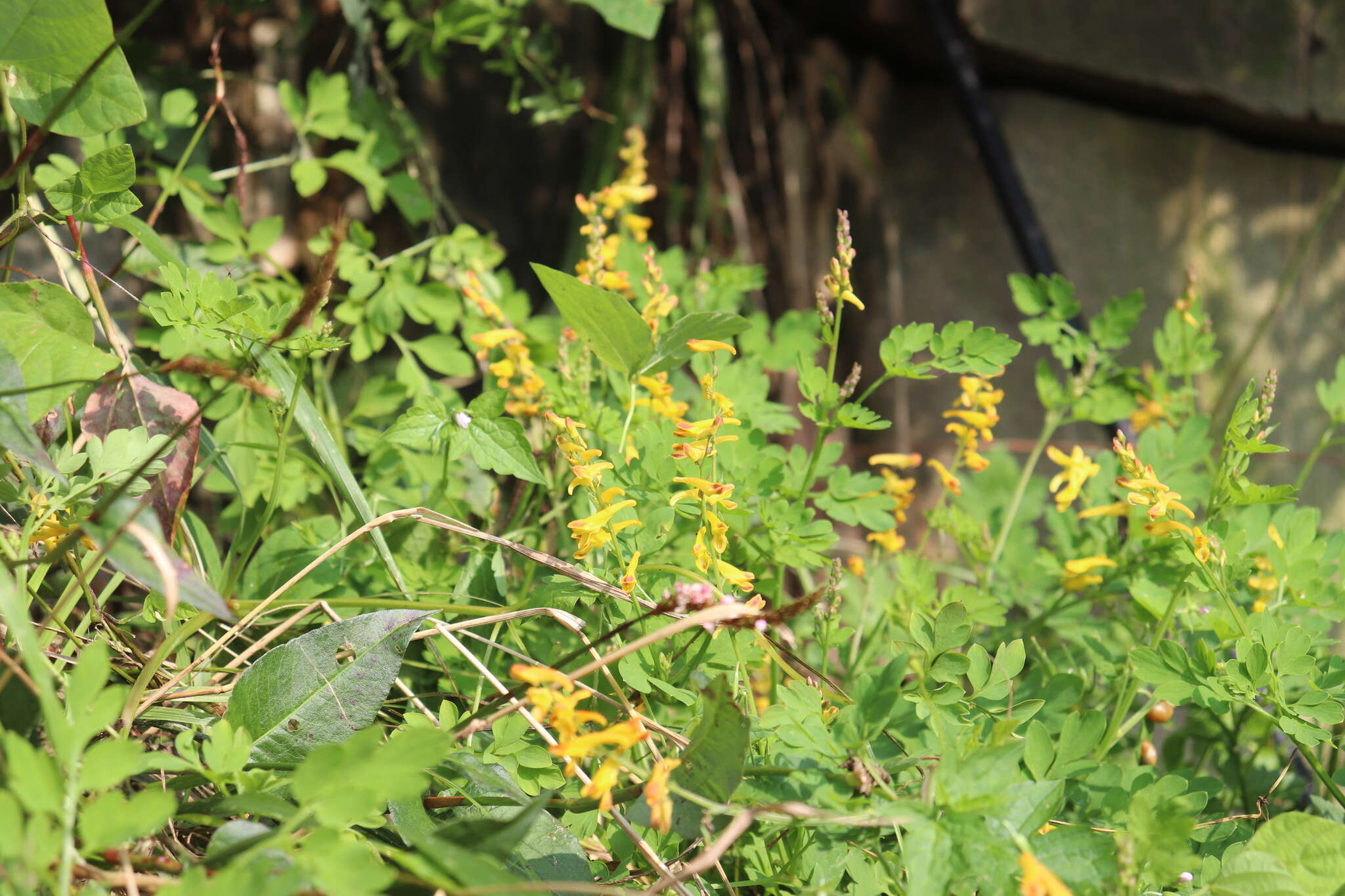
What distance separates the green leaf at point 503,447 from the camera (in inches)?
34.3

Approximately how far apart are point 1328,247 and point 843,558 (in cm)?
128

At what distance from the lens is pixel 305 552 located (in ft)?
3.13

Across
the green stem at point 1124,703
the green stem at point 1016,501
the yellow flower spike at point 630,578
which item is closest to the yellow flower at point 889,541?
the green stem at point 1016,501

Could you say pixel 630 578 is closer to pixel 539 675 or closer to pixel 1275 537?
pixel 539 675

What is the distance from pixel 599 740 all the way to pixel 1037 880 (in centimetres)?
26

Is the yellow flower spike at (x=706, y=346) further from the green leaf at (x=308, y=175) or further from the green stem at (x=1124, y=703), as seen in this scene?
the green leaf at (x=308, y=175)

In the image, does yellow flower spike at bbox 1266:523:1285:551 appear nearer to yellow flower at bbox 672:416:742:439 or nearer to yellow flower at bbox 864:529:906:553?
yellow flower at bbox 864:529:906:553

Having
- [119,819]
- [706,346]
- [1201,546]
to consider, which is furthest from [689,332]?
[119,819]

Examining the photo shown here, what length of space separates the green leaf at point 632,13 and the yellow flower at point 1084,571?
88 centimetres

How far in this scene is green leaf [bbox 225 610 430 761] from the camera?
713mm

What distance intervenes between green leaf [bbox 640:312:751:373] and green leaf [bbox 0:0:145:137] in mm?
480

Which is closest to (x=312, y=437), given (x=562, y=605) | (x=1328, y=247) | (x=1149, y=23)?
(x=562, y=605)

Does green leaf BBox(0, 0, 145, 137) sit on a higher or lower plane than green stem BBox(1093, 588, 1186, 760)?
higher

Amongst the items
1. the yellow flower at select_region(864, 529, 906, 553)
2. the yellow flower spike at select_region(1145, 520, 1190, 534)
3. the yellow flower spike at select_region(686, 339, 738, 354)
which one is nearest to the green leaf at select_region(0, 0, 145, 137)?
the yellow flower spike at select_region(686, 339, 738, 354)
